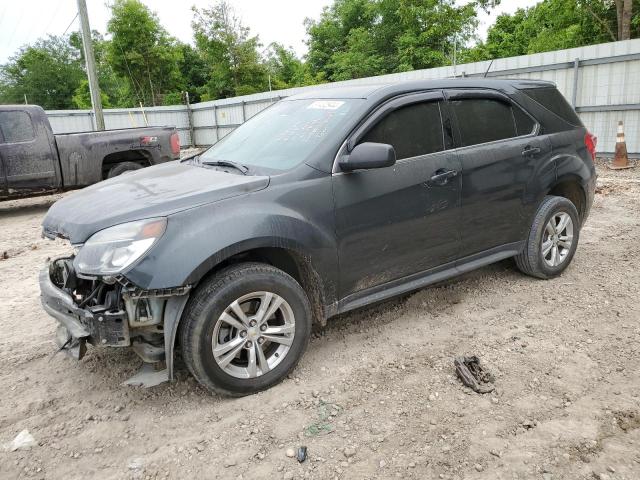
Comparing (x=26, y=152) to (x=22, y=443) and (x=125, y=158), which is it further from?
(x=22, y=443)

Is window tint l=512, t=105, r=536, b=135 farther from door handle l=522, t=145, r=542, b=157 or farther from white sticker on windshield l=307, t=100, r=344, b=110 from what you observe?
white sticker on windshield l=307, t=100, r=344, b=110

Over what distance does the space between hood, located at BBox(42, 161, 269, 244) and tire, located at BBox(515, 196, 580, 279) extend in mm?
2562

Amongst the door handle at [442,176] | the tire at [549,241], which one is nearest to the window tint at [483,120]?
the door handle at [442,176]

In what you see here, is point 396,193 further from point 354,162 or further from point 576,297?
point 576,297

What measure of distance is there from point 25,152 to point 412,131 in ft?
25.4

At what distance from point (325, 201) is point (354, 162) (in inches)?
11.9

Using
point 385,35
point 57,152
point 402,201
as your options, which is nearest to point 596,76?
point 402,201

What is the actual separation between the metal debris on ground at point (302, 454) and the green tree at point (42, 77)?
5894 cm

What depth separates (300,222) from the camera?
315cm

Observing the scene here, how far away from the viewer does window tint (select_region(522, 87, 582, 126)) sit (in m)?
4.60

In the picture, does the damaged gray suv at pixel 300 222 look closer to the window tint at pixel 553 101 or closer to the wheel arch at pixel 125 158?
the window tint at pixel 553 101

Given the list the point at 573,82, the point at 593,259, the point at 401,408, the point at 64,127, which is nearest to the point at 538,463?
the point at 401,408

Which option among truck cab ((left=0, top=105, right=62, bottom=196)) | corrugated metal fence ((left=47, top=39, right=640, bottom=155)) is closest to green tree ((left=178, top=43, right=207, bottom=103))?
corrugated metal fence ((left=47, top=39, right=640, bottom=155))

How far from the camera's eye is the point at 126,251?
275cm
